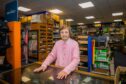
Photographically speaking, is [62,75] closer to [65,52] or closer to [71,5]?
[65,52]

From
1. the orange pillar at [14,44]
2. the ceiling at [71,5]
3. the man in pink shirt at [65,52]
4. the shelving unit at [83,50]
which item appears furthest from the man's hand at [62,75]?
the ceiling at [71,5]

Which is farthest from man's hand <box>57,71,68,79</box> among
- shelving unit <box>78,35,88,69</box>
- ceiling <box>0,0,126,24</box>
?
ceiling <box>0,0,126,24</box>

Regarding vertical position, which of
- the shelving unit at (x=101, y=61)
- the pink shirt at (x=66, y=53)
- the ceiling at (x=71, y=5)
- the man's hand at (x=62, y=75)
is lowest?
the shelving unit at (x=101, y=61)

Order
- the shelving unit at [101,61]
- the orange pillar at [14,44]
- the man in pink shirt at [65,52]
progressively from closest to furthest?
the man in pink shirt at [65,52] < the orange pillar at [14,44] < the shelving unit at [101,61]

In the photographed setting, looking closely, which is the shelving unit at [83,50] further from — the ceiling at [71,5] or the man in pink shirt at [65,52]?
the man in pink shirt at [65,52]

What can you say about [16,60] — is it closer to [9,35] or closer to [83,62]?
[9,35]

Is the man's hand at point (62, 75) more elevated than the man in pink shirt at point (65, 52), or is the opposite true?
the man in pink shirt at point (65, 52)

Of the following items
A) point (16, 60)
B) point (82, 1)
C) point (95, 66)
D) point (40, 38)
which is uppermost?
point (82, 1)

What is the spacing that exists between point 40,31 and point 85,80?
3.96 metres

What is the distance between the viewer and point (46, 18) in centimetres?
518

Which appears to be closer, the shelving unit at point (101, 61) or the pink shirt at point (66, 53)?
the pink shirt at point (66, 53)

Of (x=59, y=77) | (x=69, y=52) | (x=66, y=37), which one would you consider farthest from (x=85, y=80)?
(x=66, y=37)

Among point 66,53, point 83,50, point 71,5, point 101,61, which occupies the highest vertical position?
point 71,5

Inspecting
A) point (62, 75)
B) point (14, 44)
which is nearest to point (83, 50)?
point (14, 44)
